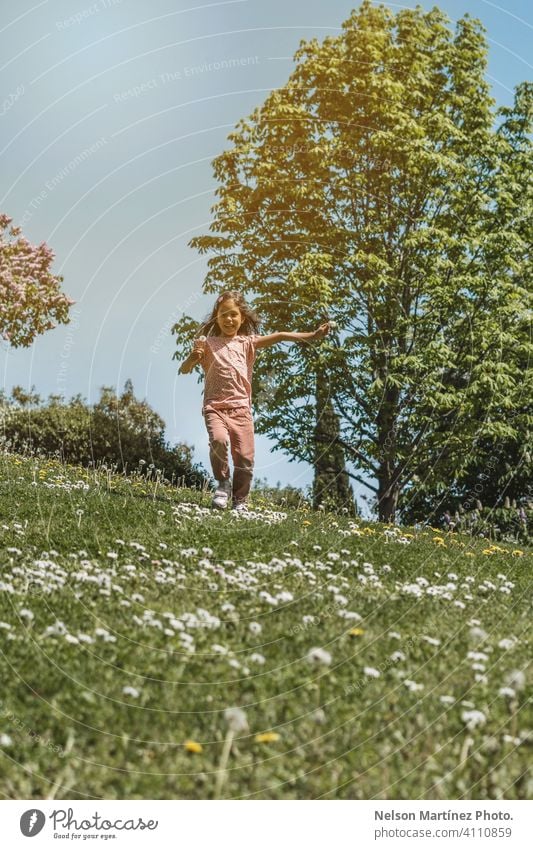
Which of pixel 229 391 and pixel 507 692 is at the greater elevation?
pixel 229 391

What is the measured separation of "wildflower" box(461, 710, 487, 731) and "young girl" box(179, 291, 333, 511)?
661cm

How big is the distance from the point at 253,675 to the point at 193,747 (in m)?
0.86

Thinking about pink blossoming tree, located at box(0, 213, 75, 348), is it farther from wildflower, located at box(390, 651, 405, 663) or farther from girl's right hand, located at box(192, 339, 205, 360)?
wildflower, located at box(390, 651, 405, 663)

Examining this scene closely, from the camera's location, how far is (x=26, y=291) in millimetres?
22328

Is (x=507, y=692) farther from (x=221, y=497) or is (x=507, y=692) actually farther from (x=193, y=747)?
(x=221, y=497)

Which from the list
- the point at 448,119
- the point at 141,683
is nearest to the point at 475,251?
the point at 448,119

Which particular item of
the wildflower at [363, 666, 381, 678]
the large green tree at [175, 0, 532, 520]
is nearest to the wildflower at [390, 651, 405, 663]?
the wildflower at [363, 666, 381, 678]

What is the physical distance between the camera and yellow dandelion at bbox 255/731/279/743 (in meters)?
3.99

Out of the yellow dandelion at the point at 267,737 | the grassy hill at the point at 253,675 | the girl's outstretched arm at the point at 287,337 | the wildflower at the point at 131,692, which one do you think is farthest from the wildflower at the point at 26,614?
the girl's outstretched arm at the point at 287,337

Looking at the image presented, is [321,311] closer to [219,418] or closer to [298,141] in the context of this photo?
[298,141]

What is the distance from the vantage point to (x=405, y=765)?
399cm

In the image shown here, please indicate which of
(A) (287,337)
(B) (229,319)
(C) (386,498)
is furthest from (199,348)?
(C) (386,498)

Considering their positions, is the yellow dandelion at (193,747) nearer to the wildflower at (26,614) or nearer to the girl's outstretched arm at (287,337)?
the wildflower at (26,614)

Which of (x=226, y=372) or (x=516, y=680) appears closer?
(x=516, y=680)
